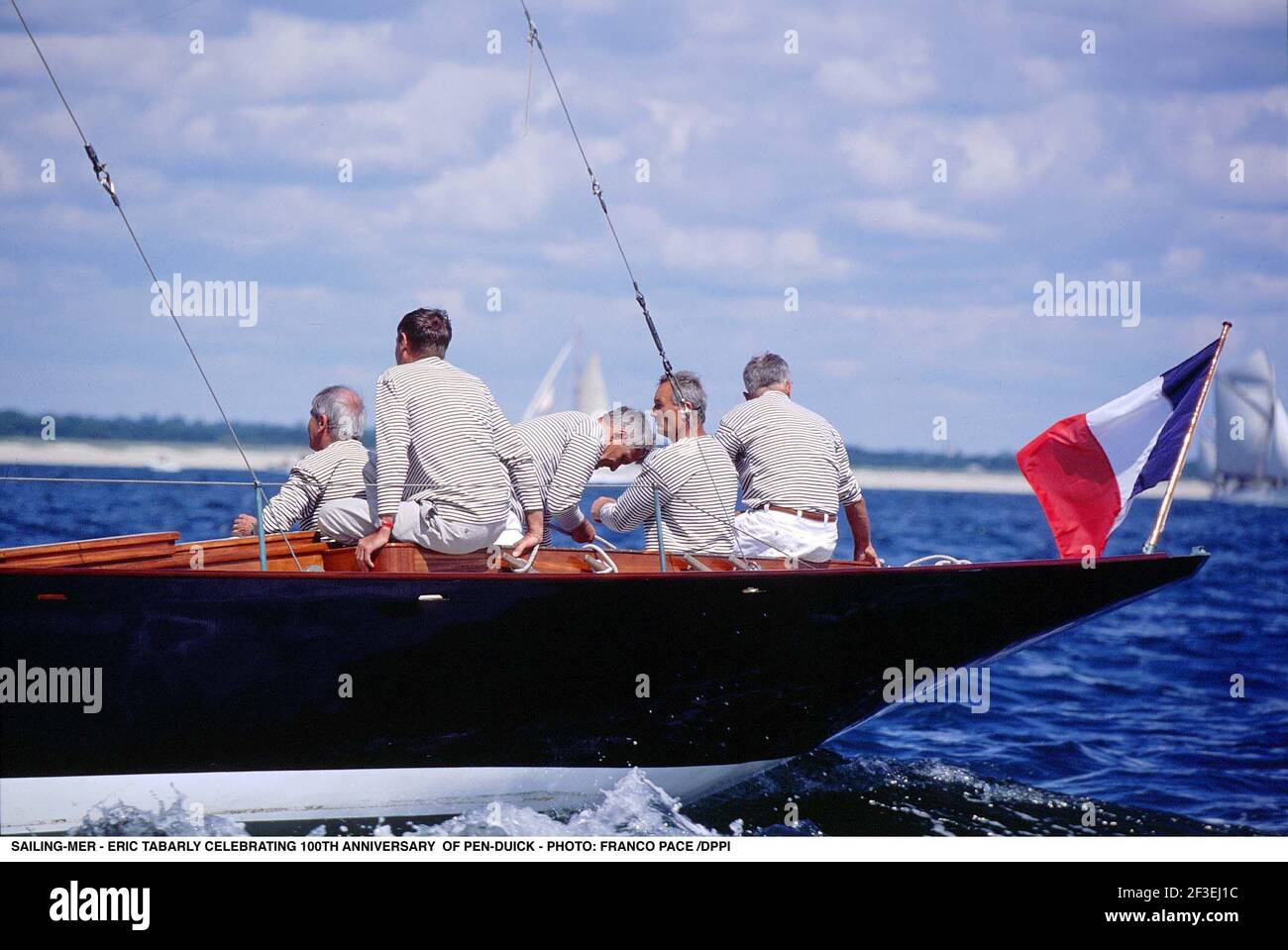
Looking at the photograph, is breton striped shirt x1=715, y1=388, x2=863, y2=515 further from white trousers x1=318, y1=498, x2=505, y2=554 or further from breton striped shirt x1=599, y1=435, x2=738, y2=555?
white trousers x1=318, y1=498, x2=505, y2=554

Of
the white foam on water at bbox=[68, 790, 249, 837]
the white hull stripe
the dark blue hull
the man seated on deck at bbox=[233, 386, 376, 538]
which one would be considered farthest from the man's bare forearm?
the white foam on water at bbox=[68, 790, 249, 837]

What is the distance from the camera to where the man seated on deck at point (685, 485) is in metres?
6.02

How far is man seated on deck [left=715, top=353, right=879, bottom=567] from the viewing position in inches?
241

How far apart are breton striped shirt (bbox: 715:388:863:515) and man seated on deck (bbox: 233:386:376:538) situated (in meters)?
1.56

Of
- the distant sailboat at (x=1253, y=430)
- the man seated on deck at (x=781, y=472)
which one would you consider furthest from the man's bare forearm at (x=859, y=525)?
the distant sailboat at (x=1253, y=430)

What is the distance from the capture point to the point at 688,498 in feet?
20.0

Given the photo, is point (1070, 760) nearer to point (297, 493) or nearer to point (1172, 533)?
point (297, 493)

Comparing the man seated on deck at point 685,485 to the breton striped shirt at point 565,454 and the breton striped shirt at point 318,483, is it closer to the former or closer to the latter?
the breton striped shirt at point 565,454

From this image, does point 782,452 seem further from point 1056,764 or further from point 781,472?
point 1056,764

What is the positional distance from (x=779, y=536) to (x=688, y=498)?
42 cm

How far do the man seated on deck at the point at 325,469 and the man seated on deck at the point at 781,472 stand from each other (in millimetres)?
1565

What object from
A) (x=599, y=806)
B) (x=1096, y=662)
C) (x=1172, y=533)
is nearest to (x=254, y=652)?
(x=599, y=806)

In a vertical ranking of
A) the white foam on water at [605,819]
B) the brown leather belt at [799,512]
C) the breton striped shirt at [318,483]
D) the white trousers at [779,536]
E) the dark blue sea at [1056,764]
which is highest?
the breton striped shirt at [318,483]

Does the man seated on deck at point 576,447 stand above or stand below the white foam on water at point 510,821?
above
